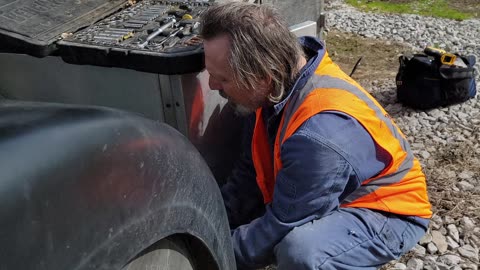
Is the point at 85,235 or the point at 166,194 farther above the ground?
the point at 85,235

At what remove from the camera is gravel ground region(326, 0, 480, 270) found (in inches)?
137

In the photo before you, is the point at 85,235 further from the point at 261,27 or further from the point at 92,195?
the point at 261,27

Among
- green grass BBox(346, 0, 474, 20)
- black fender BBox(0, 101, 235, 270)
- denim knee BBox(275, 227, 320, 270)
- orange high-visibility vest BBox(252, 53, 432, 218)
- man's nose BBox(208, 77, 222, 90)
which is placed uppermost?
black fender BBox(0, 101, 235, 270)

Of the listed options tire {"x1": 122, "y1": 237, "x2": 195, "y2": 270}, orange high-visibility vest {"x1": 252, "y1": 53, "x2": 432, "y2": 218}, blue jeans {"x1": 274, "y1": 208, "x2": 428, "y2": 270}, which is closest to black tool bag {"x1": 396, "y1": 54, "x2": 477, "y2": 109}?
orange high-visibility vest {"x1": 252, "y1": 53, "x2": 432, "y2": 218}

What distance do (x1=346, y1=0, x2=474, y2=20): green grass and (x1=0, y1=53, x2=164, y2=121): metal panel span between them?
7.61 m

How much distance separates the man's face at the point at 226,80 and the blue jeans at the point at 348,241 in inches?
23.6

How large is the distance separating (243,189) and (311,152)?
2.84 feet

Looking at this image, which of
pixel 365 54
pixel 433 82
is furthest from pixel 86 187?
pixel 365 54

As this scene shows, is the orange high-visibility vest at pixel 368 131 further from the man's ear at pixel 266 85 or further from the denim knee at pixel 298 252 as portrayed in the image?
the denim knee at pixel 298 252

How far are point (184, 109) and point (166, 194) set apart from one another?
1.11m

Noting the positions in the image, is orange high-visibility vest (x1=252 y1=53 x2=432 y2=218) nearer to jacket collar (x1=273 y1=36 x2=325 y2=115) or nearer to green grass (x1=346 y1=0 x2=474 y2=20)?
jacket collar (x1=273 y1=36 x2=325 y2=115)

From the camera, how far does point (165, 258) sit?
1.68 m

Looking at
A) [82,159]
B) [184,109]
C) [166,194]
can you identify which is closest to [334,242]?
[184,109]

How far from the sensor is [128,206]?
1.40 meters
